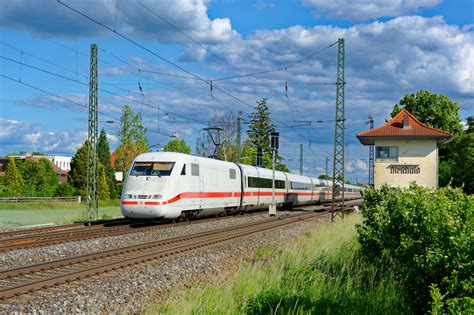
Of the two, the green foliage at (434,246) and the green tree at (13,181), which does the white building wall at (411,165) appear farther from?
the green tree at (13,181)

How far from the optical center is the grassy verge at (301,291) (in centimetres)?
793

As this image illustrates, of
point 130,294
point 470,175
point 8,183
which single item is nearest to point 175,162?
point 130,294

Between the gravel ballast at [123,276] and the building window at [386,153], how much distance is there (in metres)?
23.4

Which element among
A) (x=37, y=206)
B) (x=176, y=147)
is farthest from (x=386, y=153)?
A: (x=176, y=147)

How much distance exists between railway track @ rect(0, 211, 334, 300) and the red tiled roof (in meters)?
25.7

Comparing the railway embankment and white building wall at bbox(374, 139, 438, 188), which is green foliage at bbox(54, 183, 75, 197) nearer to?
white building wall at bbox(374, 139, 438, 188)

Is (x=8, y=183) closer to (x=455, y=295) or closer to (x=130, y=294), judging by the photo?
(x=130, y=294)

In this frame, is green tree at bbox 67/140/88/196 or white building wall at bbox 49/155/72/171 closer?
green tree at bbox 67/140/88/196

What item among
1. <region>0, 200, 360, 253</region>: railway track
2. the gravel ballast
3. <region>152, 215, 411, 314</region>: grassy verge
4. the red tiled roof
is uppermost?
the red tiled roof

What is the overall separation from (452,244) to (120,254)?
10.0m

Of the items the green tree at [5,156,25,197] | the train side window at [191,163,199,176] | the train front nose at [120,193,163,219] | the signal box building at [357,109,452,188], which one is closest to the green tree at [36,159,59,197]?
the green tree at [5,156,25,197]

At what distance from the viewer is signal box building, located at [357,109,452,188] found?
1607 inches

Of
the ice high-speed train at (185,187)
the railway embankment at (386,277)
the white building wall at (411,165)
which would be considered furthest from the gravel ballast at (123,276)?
the white building wall at (411,165)

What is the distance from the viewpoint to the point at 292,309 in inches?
308
